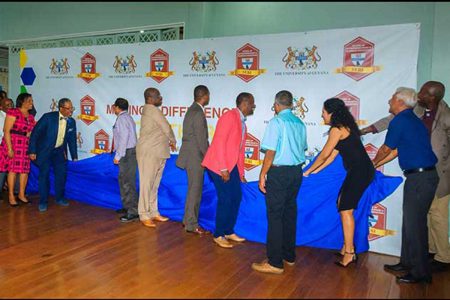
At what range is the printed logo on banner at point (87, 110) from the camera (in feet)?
17.8

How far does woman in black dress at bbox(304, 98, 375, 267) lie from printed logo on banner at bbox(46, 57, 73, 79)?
417cm

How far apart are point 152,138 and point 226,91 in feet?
3.37

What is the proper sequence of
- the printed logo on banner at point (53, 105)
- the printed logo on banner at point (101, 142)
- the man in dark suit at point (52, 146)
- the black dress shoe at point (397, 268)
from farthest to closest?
1. the printed logo on banner at point (53, 105)
2. the printed logo on banner at point (101, 142)
3. the man in dark suit at point (52, 146)
4. the black dress shoe at point (397, 268)

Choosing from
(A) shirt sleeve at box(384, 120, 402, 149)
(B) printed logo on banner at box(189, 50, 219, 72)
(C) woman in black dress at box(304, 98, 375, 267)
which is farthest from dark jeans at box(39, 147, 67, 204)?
(A) shirt sleeve at box(384, 120, 402, 149)

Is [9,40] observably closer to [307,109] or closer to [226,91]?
[226,91]

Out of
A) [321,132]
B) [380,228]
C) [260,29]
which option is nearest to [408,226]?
[380,228]

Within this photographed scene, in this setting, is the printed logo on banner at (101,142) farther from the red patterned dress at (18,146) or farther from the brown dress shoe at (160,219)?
the brown dress shoe at (160,219)

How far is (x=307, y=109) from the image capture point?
4004 millimetres

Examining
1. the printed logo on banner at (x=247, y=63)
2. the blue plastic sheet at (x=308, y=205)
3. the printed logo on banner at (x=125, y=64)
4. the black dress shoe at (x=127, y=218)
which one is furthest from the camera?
the printed logo on banner at (x=125, y=64)

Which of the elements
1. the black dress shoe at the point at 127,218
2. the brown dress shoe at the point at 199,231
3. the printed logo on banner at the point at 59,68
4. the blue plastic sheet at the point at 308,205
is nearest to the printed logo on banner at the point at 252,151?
the blue plastic sheet at the point at 308,205

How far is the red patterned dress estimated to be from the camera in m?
4.85

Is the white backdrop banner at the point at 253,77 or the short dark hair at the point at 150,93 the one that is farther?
the short dark hair at the point at 150,93

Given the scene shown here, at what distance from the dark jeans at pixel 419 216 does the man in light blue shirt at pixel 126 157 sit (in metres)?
2.91

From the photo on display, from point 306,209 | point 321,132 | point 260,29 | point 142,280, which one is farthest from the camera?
point 260,29
